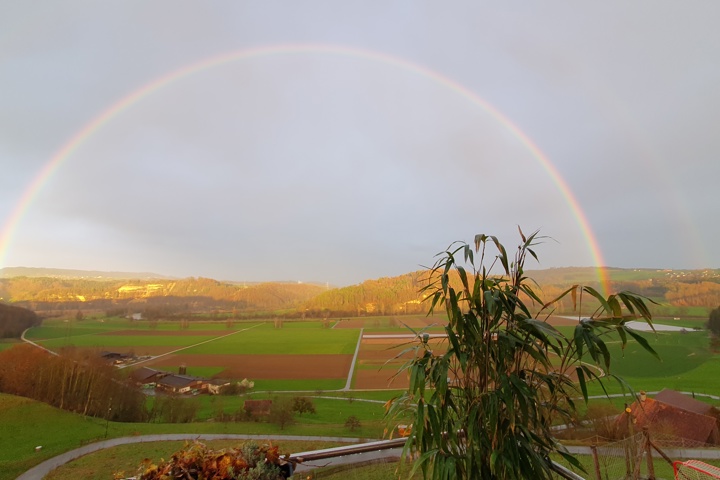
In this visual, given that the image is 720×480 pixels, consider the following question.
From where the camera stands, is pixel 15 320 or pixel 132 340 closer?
pixel 15 320

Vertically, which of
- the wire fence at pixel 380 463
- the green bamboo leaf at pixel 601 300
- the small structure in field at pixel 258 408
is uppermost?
the green bamboo leaf at pixel 601 300

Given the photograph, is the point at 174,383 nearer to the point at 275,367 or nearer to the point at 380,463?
the point at 275,367

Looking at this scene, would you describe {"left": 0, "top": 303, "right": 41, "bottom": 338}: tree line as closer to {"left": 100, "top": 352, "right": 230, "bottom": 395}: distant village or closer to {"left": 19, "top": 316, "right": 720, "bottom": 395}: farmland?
{"left": 19, "top": 316, "right": 720, "bottom": 395}: farmland

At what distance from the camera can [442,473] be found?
6.07ft

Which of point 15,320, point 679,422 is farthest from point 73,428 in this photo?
point 15,320

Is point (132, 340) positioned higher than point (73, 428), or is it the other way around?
point (73, 428)

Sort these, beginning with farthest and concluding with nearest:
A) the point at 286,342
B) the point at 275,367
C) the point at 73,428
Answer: the point at 286,342 < the point at 275,367 < the point at 73,428

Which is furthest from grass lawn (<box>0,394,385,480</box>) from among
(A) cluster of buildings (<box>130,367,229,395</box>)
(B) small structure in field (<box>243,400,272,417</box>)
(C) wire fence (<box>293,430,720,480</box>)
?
(C) wire fence (<box>293,430,720,480</box>)

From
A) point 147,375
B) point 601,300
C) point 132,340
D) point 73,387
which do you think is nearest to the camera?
point 601,300

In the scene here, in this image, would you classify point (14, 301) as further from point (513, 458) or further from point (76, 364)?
point (513, 458)

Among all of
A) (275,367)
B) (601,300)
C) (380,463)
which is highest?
(601,300)

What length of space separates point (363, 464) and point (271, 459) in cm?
214

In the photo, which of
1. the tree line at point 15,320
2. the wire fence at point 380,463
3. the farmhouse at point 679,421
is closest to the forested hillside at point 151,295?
the tree line at point 15,320

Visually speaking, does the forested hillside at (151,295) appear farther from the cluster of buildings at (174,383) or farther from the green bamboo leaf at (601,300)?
the green bamboo leaf at (601,300)
